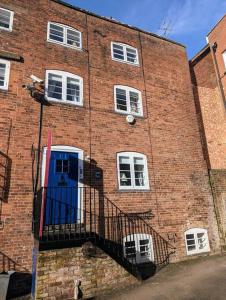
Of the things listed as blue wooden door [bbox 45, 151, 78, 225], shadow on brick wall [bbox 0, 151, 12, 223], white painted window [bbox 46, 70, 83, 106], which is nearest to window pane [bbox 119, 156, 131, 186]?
blue wooden door [bbox 45, 151, 78, 225]

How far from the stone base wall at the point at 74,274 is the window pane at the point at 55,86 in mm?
5369

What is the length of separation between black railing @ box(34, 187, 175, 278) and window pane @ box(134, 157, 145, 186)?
Answer: 4.31 feet

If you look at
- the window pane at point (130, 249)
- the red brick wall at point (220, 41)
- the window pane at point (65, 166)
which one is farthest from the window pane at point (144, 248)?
the red brick wall at point (220, 41)

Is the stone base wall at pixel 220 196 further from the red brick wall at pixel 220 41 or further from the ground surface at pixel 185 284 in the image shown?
the red brick wall at pixel 220 41

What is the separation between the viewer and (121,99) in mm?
9922

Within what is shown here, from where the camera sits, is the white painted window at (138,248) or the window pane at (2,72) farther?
the window pane at (2,72)

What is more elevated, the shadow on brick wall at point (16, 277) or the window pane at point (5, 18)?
the window pane at point (5, 18)

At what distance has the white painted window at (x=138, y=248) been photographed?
784 centimetres

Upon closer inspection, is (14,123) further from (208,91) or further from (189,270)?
(208,91)

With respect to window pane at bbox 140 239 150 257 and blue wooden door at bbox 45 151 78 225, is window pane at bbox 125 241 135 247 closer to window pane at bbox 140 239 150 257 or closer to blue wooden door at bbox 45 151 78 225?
window pane at bbox 140 239 150 257

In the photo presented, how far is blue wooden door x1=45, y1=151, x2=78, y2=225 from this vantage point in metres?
7.19

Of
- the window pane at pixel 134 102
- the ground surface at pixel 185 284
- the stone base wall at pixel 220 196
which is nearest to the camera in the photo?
the ground surface at pixel 185 284

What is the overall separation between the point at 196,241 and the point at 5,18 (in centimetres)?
1107

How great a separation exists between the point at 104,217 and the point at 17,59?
6234mm
